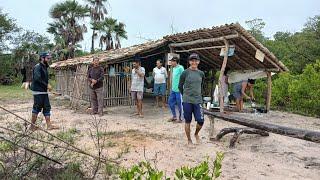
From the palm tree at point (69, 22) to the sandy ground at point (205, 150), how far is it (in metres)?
19.8

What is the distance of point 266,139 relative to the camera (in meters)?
7.73

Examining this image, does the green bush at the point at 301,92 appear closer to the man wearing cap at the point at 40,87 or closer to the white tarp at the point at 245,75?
the white tarp at the point at 245,75

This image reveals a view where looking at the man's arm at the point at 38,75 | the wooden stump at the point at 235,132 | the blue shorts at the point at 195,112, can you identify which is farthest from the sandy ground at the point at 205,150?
the man's arm at the point at 38,75

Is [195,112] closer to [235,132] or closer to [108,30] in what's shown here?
[235,132]

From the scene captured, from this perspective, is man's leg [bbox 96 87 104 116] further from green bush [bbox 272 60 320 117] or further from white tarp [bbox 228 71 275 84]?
green bush [bbox 272 60 320 117]

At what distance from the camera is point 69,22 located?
2912 cm

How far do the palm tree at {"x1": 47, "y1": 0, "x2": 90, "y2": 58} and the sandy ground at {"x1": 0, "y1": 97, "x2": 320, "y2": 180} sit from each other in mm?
19762

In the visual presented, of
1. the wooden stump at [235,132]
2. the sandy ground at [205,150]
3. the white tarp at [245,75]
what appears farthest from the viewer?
the white tarp at [245,75]

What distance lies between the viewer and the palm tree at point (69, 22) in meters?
28.2

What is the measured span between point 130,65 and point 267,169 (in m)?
8.23

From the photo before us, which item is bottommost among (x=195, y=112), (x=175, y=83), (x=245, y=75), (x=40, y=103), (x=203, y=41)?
(x=195, y=112)

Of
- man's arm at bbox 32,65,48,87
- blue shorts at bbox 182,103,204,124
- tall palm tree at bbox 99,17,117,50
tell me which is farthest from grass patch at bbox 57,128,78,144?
tall palm tree at bbox 99,17,117,50

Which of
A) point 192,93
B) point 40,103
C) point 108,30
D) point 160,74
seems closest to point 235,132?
point 192,93

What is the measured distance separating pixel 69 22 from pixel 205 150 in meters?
24.5
